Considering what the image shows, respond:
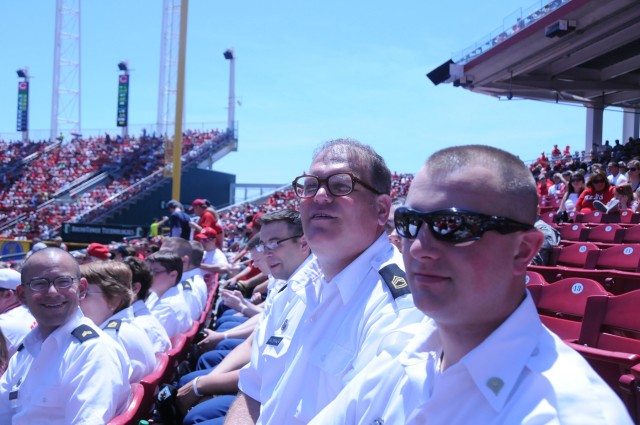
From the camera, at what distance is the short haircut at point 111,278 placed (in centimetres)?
360

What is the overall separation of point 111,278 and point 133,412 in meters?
1.15

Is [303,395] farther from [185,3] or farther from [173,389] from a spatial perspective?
[185,3]

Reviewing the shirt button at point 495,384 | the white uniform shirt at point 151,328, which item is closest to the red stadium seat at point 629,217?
the white uniform shirt at point 151,328

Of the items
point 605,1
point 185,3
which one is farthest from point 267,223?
point 185,3

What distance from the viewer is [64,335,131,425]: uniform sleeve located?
8.49 feet

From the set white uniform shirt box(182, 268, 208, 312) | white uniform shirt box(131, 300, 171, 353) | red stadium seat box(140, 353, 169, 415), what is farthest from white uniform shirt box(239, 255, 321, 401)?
white uniform shirt box(182, 268, 208, 312)

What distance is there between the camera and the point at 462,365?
3.67 ft

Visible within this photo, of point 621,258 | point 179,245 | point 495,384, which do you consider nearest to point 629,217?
point 621,258

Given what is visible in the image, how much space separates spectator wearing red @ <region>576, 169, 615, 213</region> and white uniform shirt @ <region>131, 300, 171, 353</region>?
711cm

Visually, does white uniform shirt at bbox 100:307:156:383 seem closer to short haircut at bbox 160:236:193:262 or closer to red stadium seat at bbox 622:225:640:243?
short haircut at bbox 160:236:193:262

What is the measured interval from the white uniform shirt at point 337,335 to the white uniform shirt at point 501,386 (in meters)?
0.43

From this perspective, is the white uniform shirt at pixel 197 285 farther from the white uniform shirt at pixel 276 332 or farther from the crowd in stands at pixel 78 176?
the crowd in stands at pixel 78 176

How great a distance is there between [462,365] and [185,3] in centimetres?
2320

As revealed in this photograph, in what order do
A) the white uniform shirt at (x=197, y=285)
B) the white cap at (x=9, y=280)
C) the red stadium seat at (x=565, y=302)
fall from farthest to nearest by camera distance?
the white uniform shirt at (x=197, y=285) < the white cap at (x=9, y=280) < the red stadium seat at (x=565, y=302)
